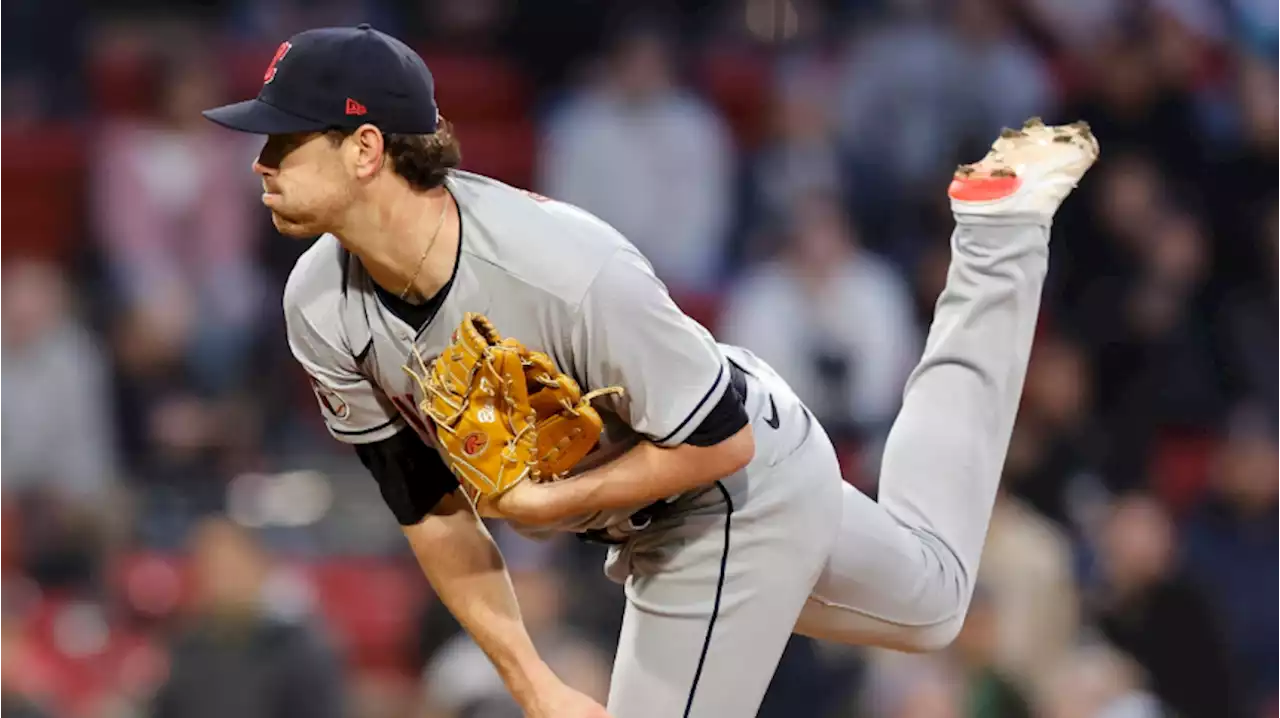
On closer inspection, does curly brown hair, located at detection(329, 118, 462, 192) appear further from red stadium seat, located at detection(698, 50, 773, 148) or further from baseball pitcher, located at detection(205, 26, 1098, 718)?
red stadium seat, located at detection(698, 50, 773, 148)

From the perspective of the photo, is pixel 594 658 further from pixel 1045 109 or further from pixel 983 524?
pixel 1045 109

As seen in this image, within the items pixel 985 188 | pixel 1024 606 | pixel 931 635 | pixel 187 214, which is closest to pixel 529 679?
pixel 931 635

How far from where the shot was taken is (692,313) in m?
7.06

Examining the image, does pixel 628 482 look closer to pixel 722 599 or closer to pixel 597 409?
pixel 597 409

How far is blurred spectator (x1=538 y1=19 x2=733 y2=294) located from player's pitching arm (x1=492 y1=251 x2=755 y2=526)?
4.19 m

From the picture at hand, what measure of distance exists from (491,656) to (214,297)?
403cm

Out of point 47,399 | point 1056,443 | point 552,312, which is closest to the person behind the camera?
point 552,312

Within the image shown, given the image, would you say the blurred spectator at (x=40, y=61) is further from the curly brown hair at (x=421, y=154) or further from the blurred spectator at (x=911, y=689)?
the curly brown hair at (x=421, y=154)

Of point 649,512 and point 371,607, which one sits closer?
point 649,512

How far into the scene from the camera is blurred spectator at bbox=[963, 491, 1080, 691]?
18.3ft

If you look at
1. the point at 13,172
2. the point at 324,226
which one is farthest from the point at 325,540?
the point at 324,226

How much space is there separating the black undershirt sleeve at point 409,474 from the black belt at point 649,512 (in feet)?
0.86

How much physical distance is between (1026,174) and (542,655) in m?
2.16

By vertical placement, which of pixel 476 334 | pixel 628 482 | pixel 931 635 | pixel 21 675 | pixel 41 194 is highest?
pixel 476 334
